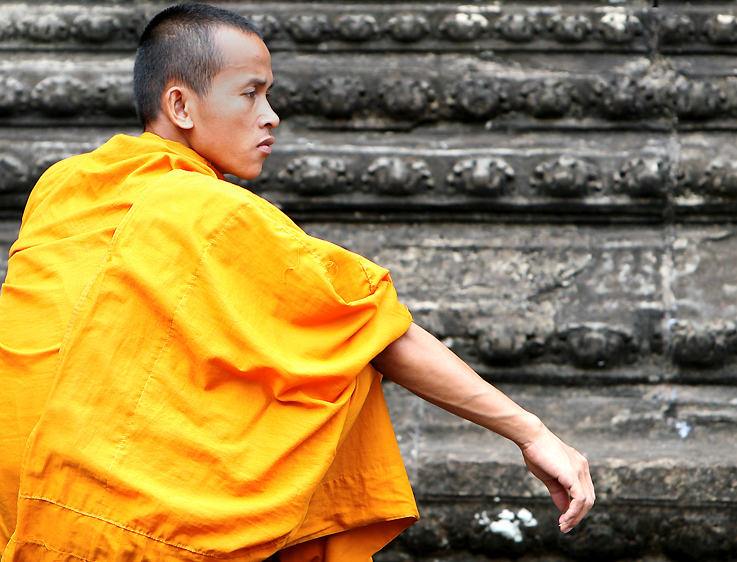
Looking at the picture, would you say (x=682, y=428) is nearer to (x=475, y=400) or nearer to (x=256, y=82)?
(x=475, y=400)

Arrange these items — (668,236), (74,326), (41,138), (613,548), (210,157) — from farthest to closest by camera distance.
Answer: (41,138), (668,236), (613,548), (210,157), (74,326)

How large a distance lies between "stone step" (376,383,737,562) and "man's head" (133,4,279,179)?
84 cm

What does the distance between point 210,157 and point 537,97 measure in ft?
3.05

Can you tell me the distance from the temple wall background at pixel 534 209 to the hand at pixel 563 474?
0.62m

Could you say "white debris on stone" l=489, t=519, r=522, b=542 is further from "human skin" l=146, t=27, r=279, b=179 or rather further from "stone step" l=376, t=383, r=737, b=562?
"human skin" l=146, t=27, r=279, b=179

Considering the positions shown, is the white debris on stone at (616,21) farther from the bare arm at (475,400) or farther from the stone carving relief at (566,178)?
the bare arm at (475,400)

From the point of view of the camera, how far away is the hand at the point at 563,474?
3.46 feet

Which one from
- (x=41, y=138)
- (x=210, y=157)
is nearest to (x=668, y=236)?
(x=210, y=157)

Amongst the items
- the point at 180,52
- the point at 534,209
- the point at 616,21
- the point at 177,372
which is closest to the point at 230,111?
the point at 180,52

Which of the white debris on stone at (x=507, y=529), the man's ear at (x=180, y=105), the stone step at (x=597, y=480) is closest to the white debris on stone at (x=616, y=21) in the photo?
the stone step at (x=597, y=480)

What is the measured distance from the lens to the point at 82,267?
1013 mm

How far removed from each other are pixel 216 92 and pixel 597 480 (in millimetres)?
1187

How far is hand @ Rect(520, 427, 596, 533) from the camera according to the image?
1.05 m

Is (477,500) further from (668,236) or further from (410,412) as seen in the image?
(668,236)
